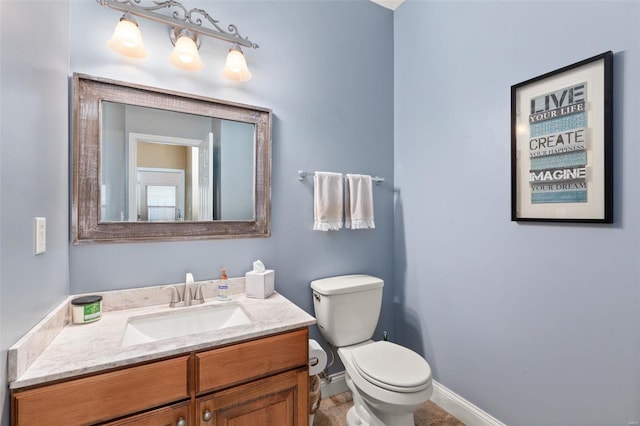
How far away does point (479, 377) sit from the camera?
5.32 ft

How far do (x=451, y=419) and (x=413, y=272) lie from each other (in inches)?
34.0

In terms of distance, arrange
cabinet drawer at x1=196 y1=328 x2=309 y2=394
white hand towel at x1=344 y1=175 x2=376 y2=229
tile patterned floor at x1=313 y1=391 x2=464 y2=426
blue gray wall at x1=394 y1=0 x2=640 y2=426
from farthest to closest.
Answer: white hand towel at x1=344 y1=175 x2=376 y2=229, tile patterned floor at x1=313 y1=391 x2=464 y2=426, blue gray wall at x1=394 y1=0 x2=640 y2=426, cabinet drawer at x1=196 y1=328 x2=309 y2=394

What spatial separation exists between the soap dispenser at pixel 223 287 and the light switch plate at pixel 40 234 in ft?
2.30

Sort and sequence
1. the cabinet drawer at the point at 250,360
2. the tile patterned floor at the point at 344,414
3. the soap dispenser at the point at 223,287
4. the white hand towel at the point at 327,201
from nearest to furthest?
the cabinet drawer at the point at 250,360 → the soap dispenser at the point at 223,287 → the tile patterned floor at the point at 344,414 → the white hand towel at the point at 327,201

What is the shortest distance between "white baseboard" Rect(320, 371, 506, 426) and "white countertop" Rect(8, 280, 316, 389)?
89cm

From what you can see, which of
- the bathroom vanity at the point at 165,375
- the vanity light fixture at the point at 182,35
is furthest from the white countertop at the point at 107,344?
the vanity light fixture at the point at 182,35

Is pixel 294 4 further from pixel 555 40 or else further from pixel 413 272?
pixel 413 272

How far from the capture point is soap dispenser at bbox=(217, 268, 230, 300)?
1.49 meters

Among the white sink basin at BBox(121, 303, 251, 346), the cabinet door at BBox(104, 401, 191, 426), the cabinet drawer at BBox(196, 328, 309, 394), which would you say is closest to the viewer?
the cabinet door at BBox(104, 401, 191, 426)

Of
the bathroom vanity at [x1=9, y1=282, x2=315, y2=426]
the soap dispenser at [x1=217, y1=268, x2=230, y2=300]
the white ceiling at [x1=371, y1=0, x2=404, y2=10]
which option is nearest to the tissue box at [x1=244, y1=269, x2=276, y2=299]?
the soap dispenser at [x1=217, y1=268, x2=230, y2=300]

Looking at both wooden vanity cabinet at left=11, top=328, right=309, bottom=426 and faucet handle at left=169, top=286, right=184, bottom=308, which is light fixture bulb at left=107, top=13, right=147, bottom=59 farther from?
wooden vanity cabinet at left=11, top=328, right=309, bottom=426

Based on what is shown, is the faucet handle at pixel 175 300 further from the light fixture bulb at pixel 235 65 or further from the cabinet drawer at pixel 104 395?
the light fixture bulb at pixel 235 65

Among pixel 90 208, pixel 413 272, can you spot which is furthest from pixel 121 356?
pixel 413 272

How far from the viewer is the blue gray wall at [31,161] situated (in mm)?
775
